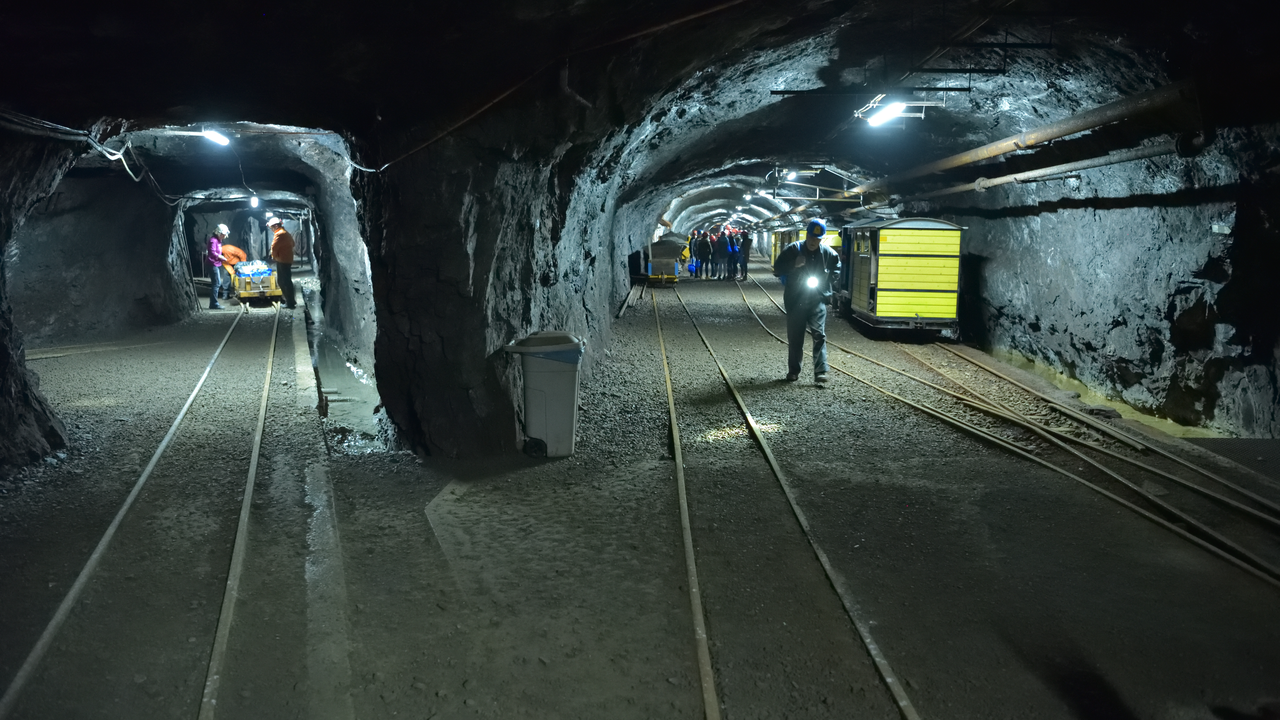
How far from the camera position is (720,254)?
33844 mm

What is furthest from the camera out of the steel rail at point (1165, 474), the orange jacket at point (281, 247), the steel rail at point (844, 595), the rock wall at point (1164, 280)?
the orange jacket at point (281, 247)

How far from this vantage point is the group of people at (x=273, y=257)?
706 inches

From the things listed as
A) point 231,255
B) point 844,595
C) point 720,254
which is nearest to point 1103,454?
point 844,595

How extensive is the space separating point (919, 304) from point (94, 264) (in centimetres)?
1468

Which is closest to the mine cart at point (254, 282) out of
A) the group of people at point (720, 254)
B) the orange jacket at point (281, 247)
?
the orange jacket at point (281, 247)

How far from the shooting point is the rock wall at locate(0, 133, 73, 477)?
22.1ft

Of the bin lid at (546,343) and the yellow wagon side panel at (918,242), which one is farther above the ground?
the yellow wagon side panel at (918,242)

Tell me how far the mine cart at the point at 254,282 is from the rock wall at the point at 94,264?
2077 mm

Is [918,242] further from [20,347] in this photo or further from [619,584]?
[20,347]

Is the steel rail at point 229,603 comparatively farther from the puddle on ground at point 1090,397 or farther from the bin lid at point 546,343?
the puddle on ground at point 1090,397

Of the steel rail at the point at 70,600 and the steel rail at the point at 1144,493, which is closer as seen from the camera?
the steel rail at the point at 70,600

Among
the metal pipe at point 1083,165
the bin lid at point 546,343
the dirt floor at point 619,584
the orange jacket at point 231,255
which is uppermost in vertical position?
the metal pipe at point 1083,165

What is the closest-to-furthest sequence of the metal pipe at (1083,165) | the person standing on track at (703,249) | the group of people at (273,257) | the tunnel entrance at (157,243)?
1. the metal pipe at (1083,165)
2. the tunnel entrance at (157,243)
3. the group of people at (273,257)
4. the person standing on track at (703,249)

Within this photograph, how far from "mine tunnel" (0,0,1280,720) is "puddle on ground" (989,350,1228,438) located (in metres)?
0.07
